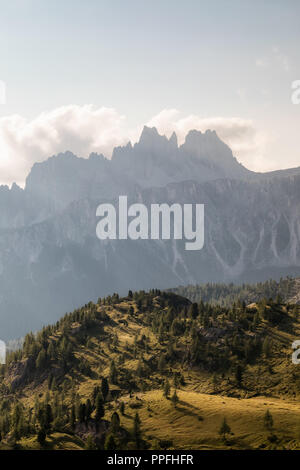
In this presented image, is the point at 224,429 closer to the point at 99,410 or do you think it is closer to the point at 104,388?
the point at 99,410

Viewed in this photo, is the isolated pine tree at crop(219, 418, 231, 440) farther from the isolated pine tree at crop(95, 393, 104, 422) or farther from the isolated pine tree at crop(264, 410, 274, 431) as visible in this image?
the isolated pine tree at crop(95, 393, 104, 422)

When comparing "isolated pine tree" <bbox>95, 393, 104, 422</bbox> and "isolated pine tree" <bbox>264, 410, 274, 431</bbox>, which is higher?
"isolated pine tree" <bbox>264, 410, 274, 431</bbox>

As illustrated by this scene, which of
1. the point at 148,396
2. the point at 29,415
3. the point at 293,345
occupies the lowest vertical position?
the point at 29,415

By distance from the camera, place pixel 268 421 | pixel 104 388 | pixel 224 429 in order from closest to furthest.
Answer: pixel 224 429 → pixel 268 421 → pixel 104 388

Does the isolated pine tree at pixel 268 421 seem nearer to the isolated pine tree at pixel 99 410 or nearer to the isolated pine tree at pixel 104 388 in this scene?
the isolated pine tree at pixel 99 410

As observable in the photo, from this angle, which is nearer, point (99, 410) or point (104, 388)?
point (99, 410)

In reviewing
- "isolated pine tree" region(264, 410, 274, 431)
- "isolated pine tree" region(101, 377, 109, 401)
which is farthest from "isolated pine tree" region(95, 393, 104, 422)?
"isolated pine tree" region(264, 410, 274, 431)

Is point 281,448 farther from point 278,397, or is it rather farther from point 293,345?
point 293,345

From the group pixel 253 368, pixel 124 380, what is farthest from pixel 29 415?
pixel 253 368

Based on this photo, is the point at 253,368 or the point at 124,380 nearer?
the point at 253,368

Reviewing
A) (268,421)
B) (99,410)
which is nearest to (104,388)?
(99,410)
